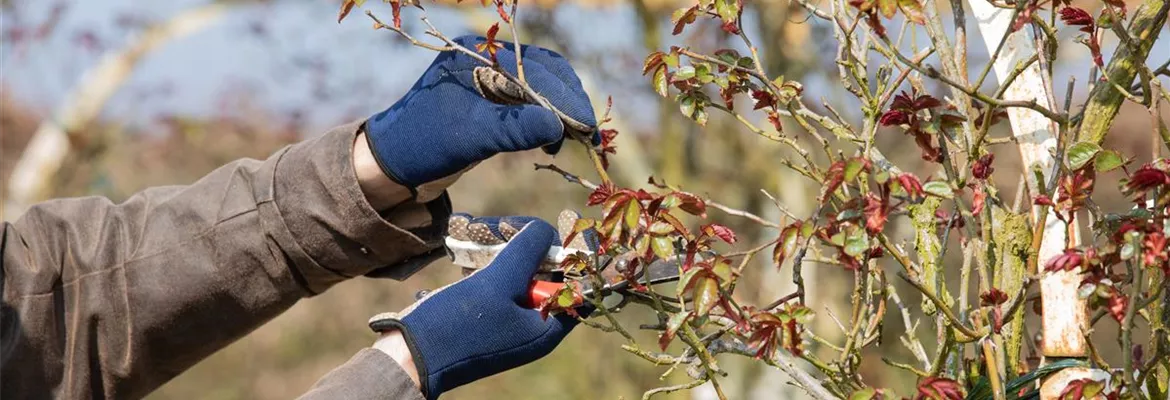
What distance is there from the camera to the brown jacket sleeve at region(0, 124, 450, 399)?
89.7 inches

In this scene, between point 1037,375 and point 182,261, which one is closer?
point 1037,375

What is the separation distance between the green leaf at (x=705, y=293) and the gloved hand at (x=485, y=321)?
1.95 feet

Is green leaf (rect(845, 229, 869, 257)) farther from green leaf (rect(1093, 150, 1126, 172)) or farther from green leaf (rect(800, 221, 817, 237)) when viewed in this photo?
green leaf (rect(1093, 150, 1126, 172))

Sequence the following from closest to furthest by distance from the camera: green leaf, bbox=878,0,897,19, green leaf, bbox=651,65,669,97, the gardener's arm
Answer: green leaf, bbox=878,0,897,19 < green leaf, bbox=651,65,669,97 < the gardener's arm

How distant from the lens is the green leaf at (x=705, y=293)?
1.33 meters

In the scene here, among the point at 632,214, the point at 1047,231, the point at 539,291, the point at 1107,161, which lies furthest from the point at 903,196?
the point at 539,291

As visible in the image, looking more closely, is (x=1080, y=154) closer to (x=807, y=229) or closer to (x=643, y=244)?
(x=807, y=229)

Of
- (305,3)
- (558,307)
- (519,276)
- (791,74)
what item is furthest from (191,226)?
(305,3)

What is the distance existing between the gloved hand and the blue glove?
0.19 metres

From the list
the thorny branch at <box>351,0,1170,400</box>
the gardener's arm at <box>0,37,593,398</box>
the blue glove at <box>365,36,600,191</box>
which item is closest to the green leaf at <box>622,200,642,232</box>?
the thorny branch at <box>351,0,1170,400</box>

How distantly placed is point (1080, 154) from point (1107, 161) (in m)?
0.04

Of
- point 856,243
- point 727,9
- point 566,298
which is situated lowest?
point 566,298

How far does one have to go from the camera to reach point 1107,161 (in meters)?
1.29

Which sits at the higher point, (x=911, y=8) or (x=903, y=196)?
(x=911, y=8)
